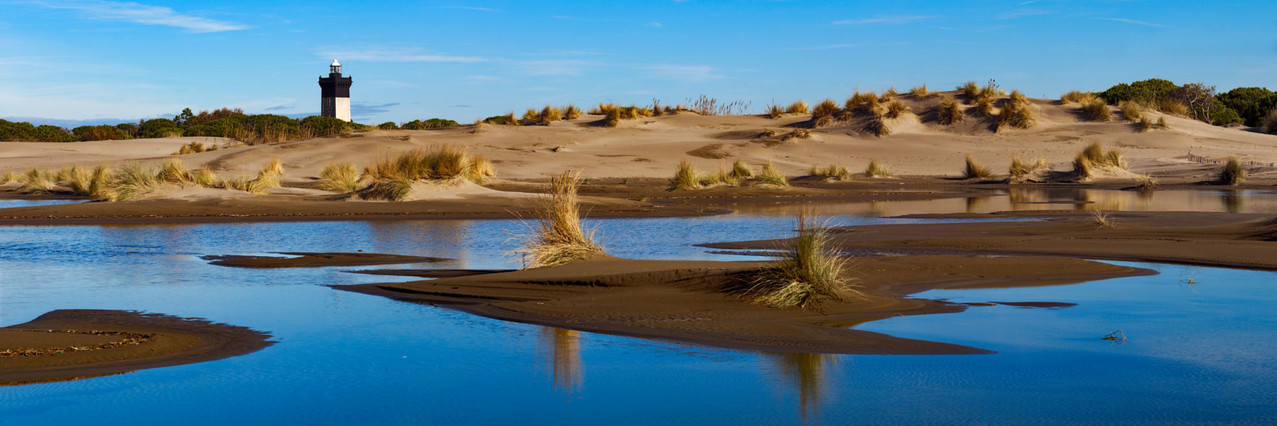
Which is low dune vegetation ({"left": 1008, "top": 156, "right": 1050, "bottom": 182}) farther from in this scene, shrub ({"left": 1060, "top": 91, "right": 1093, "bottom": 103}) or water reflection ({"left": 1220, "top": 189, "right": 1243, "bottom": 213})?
shrub ({"left": 1060, "top": 91, "right": 1093, "bottom": 103})

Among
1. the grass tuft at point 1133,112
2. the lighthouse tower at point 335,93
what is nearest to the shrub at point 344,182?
the grass tuft at point 1133,112

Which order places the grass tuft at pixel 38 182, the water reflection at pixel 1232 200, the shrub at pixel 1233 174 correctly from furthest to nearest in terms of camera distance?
the grass tuft at pixel 38 182, the shrub at pixel 1233 174, the water reflection at pixel 1232 200

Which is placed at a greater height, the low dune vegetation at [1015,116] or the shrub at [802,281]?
the low dune vegetation at [1015,116]

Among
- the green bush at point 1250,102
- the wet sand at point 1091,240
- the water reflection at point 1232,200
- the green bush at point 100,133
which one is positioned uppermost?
the green bush at point 1250,102

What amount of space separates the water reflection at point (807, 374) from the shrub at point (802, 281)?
1.72 m

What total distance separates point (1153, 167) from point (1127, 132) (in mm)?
6663

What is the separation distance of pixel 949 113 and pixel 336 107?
53400mm

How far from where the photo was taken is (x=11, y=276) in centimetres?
1177

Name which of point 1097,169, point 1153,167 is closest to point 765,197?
point 1097,169

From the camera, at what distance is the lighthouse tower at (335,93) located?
8700cm

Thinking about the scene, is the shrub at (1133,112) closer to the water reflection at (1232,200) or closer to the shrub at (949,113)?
the shrub at (949,113)

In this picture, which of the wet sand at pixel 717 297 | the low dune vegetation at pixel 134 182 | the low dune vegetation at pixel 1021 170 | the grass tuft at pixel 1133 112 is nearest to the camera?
the wet sand at pixel 717 297

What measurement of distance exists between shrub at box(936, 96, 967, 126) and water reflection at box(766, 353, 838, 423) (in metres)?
40.6

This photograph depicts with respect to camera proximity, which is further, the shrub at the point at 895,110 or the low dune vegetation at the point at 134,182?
the shrub at the point at 895,110
